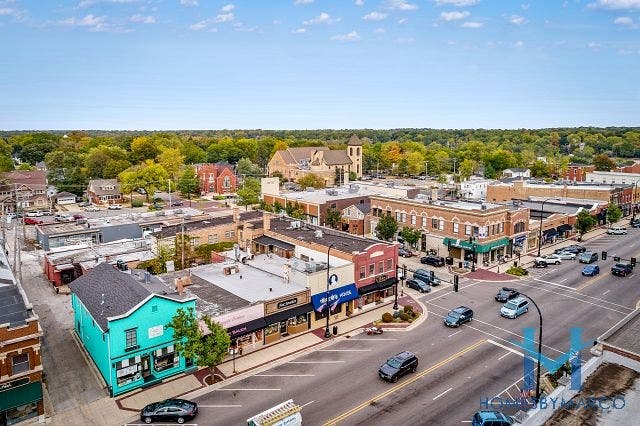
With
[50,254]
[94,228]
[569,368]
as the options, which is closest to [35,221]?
[94,228]

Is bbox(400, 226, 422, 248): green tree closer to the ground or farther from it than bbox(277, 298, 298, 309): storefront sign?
farther from it

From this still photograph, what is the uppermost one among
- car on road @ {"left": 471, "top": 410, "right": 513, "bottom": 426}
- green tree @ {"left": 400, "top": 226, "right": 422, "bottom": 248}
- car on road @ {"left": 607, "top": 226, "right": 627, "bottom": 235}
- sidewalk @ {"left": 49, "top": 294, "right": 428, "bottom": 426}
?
green tree @ {"left": 400, "top": 226, "right": 422, "bottom": 248}

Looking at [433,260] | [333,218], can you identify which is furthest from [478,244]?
[333,218]

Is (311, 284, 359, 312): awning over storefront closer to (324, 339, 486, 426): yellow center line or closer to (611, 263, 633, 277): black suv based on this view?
(324, 339, 486, 426): yellow center line

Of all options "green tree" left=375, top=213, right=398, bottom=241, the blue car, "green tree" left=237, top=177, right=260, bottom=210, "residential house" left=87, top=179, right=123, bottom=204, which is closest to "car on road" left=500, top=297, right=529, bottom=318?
the blue car

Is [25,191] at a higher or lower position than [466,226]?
higher

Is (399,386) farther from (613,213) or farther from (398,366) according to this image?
(613,213)
